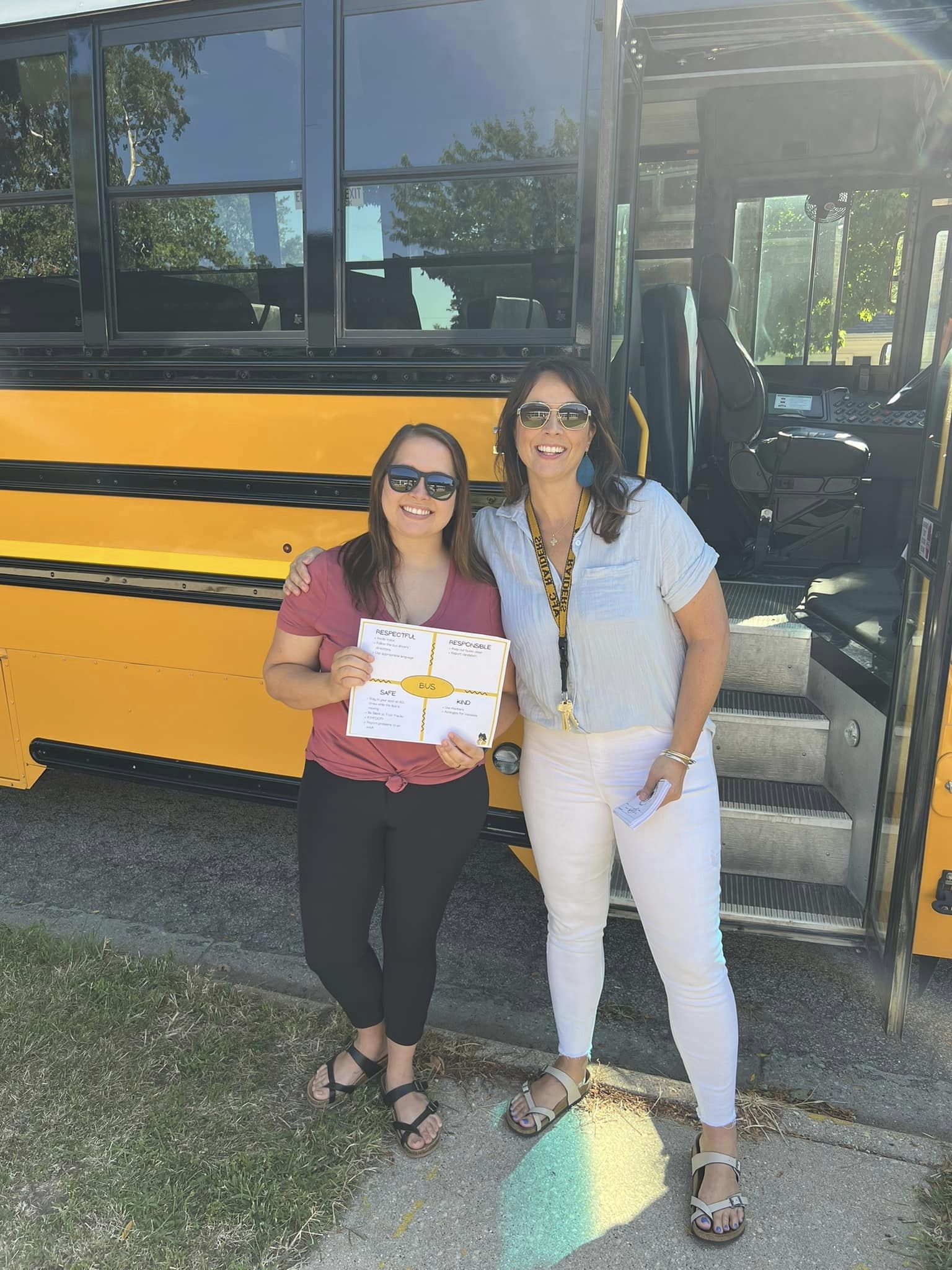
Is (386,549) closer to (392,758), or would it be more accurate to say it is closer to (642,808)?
(392,758)

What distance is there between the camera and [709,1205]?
76.2 inches

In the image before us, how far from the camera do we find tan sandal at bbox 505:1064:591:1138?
219 centimetres

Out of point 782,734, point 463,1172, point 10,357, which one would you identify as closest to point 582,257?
point 782,734

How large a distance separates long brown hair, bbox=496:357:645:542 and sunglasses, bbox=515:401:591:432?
32mm

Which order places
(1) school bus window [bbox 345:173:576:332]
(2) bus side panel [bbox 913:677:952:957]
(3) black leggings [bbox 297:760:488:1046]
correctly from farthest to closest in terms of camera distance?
(1) school bus window [bbox 345:173:576:332] → (2) bus side panel [bbox 913:677:952:957] → (3) black leggings [bbox 297:760:488:1046]

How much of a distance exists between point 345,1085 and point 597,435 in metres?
1.55

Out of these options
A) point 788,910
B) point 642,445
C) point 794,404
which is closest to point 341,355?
point 642,445

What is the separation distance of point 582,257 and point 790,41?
0.97 m

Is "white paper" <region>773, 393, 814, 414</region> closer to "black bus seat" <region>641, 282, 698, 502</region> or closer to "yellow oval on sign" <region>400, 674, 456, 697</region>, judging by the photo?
"black bus seat" <region>641, 282, 698, 502</region>

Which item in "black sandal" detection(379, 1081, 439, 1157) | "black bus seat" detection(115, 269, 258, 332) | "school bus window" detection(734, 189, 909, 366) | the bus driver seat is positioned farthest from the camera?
"school bus window" detection(734, 189, 909, 366)

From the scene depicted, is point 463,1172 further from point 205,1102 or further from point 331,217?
point 331,217

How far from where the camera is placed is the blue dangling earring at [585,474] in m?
1.88

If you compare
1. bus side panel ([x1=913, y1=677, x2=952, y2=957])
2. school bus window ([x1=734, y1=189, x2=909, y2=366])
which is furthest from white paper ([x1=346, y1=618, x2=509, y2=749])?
school bus window ([x1=734, y1=189, x2=909, y2=366])

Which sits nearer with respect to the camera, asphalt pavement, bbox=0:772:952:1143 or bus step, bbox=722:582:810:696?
asphalt pavement, bbox=0:772:952:1143
